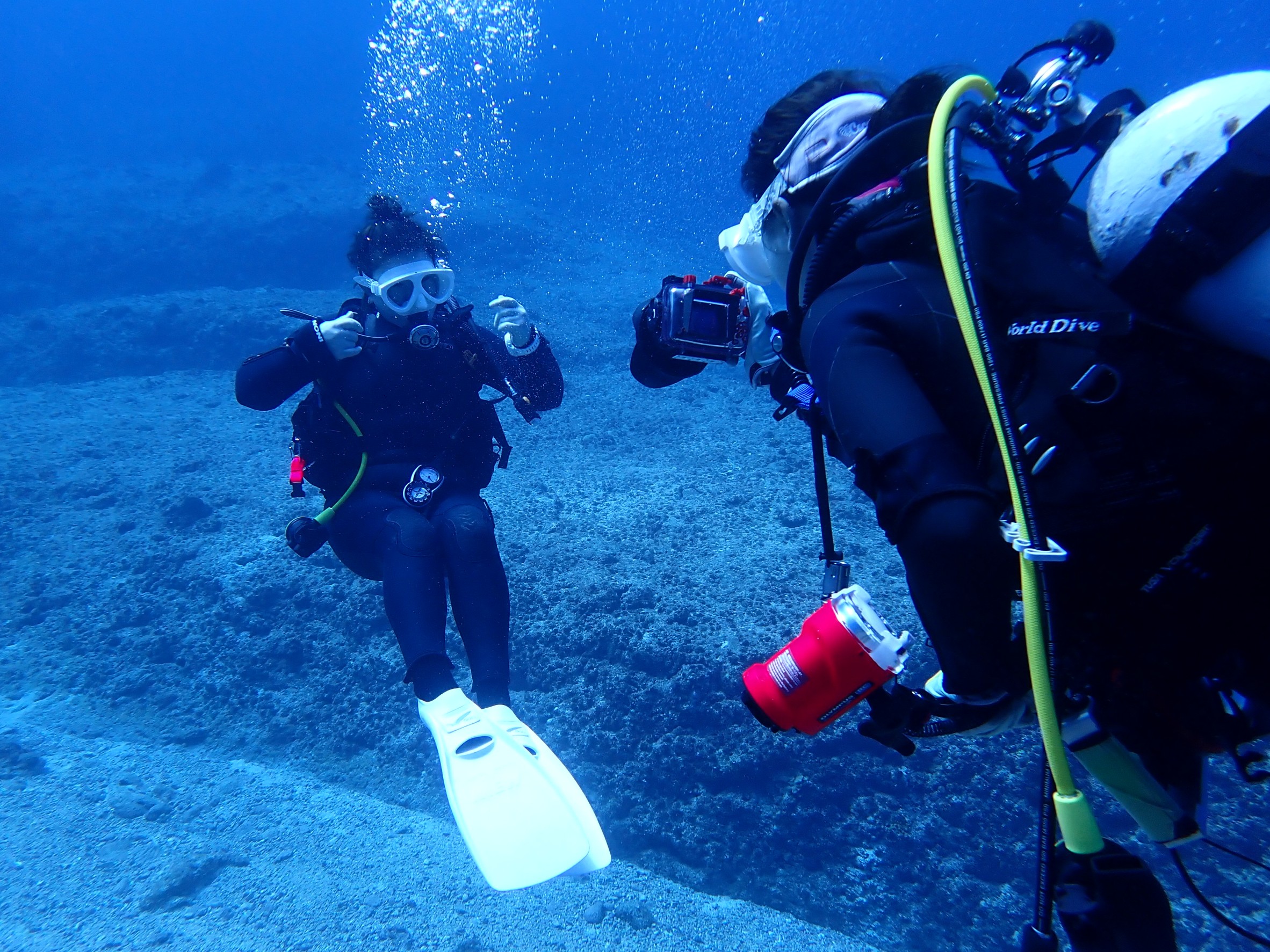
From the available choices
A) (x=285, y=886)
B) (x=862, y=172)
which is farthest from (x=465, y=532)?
(x=285, y=886)

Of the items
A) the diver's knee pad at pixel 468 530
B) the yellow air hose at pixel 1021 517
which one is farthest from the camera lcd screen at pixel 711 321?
the diver's knee pad at pixel 468 530

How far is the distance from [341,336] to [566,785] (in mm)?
2666

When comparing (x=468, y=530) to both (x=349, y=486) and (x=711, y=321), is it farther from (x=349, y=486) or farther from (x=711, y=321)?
(x=711, y=321)

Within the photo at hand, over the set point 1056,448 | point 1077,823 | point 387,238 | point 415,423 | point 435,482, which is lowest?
point 1077,823

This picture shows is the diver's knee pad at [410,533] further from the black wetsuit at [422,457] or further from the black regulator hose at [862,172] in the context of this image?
the black regulator hose at [862,172]

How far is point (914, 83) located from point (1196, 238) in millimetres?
760

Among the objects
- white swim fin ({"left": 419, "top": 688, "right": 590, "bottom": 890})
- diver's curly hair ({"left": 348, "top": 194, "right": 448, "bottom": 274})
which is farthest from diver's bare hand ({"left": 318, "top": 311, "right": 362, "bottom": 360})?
white swim fin ({"left": 419, "top": 688, "right": 590, "bottom": 890})

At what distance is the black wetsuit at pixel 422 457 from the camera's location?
3047 millimetres

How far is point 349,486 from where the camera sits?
3617 millimetres

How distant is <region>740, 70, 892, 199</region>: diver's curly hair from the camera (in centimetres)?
178

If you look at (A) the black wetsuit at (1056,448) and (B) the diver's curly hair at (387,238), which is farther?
(B) the diver's curly hair at (387,238)

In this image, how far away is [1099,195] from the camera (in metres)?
1.09

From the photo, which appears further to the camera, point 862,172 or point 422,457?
point 422,457

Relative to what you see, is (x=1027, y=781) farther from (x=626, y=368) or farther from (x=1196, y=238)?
(x=626, y=368)
